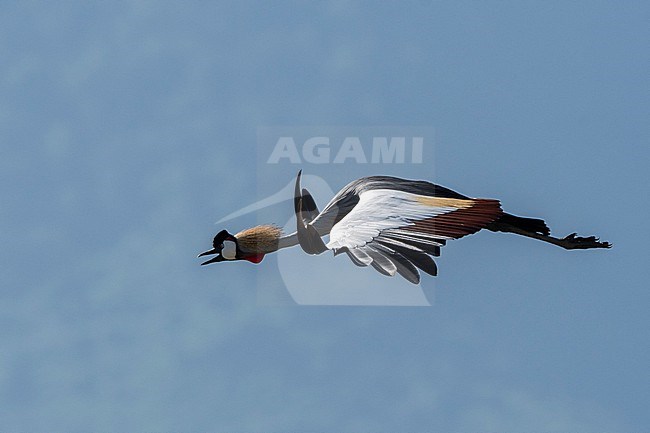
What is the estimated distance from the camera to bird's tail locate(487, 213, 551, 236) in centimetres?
2325

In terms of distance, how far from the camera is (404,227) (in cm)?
1888

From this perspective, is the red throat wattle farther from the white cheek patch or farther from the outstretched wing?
the outstretched wing

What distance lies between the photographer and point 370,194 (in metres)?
21.7

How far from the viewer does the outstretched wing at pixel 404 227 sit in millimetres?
18078

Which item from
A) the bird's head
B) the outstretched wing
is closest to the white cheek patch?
the bird's head

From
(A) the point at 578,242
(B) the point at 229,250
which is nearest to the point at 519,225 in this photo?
(A) the point at 578,242

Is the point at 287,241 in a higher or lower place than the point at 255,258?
higher

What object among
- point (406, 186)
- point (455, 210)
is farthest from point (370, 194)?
point (455, 210)

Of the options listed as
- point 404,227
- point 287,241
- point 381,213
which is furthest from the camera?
point 287,241

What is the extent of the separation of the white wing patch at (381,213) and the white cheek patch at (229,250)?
2143 mm

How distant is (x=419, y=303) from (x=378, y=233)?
4415mm

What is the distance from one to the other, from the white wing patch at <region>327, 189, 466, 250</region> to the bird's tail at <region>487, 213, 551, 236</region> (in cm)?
221

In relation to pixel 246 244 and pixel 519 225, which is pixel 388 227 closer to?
pixel 246 244

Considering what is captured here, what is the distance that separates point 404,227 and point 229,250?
14.8 ft
